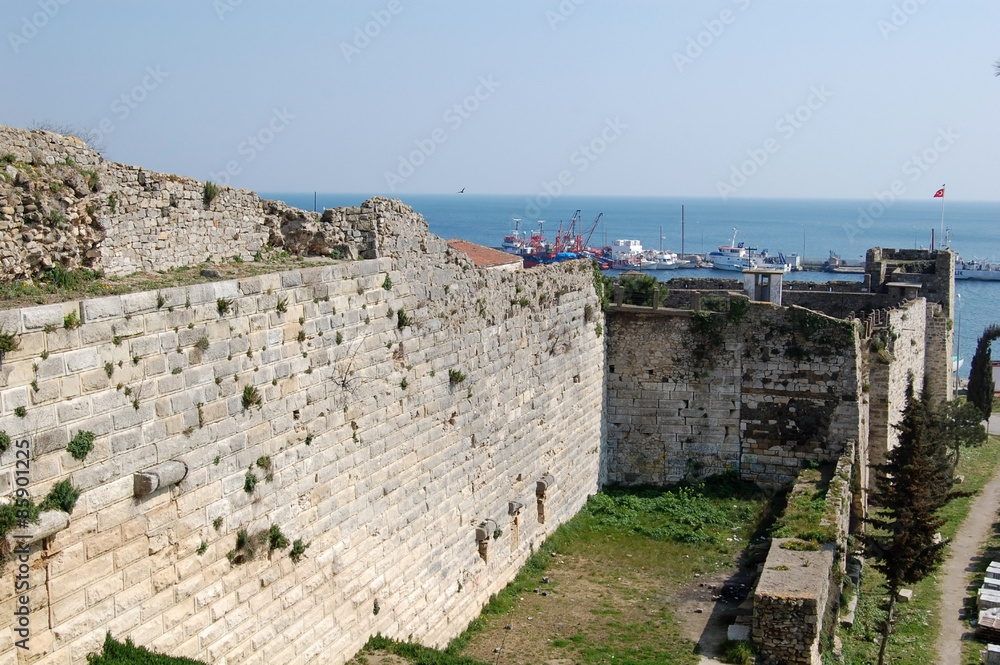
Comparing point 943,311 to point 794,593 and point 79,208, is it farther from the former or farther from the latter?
point 79,208

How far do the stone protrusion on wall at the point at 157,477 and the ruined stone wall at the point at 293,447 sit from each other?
0.07m

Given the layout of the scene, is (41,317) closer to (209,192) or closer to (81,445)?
(81,445)

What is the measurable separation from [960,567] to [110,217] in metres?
15.8

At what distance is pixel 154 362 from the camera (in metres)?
7.35

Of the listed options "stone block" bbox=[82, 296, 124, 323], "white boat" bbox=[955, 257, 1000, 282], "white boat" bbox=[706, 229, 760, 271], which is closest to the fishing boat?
"white boat" bbox=[706, 229, 760, 271]

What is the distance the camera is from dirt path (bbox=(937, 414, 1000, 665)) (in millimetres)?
14391

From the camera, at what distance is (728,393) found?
17609 mm

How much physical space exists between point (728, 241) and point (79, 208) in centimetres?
17076

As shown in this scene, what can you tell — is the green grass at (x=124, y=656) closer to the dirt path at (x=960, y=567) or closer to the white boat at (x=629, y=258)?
the dirt path at (x=960, y=567)

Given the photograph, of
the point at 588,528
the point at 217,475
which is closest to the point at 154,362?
the point at 217,475

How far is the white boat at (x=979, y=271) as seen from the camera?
116562mm

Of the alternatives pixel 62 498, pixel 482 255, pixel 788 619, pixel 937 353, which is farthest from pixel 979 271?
pixel 62 498

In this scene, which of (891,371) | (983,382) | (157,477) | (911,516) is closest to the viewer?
(157,477)

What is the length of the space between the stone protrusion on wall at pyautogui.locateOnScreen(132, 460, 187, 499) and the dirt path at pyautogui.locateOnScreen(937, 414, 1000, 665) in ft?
37.1
